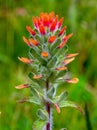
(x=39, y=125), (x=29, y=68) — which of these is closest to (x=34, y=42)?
(x=39, y=125)

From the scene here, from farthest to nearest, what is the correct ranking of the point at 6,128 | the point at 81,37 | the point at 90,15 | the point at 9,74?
the point at 90,15, the point at 81,37, the point at 9,74, the point at 6,128

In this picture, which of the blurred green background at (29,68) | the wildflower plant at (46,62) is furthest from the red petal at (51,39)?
the blurred green background at (29,68)

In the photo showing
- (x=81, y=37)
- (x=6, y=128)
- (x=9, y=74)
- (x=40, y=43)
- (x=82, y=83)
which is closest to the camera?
(x=40, y=43)

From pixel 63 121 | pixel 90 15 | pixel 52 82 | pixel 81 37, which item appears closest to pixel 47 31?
pixel 52 82

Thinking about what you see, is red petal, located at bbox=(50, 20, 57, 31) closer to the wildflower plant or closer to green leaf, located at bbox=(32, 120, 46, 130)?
the wildflower plant

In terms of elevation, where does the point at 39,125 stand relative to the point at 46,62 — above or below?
Result: below

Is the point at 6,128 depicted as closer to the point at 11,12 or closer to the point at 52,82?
the point at 52,82

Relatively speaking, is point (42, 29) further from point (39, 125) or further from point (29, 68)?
point (29, 68)
